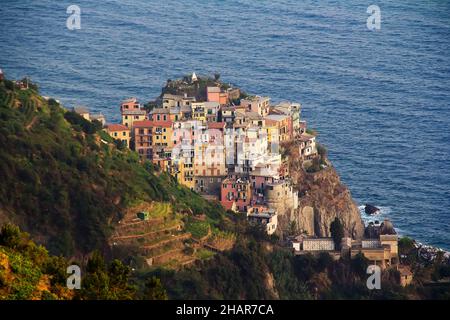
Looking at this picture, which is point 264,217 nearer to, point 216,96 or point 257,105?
point 257,105

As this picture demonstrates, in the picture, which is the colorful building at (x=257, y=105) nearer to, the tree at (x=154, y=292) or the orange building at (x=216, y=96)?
the orange building at (x=216, y=96)

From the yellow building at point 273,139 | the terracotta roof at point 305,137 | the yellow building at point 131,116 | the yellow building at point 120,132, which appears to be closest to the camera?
the yellow building at point 120,132

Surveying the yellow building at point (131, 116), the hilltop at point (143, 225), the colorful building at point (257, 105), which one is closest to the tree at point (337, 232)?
the hilltop at point (143, 225)

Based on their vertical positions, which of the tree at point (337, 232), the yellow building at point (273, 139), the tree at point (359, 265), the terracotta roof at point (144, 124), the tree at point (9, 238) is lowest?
the tree at point (359, 265)

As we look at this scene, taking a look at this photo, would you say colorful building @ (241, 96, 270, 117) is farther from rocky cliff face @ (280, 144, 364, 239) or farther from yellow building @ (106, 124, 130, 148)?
yellow building @ (106, 124, 130, 148)

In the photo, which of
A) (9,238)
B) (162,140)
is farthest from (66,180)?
(9,238)

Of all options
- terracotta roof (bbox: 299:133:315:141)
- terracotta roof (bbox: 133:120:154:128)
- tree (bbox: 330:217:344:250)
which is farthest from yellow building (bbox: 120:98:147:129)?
tree (bbox: 330:217:344:250)
